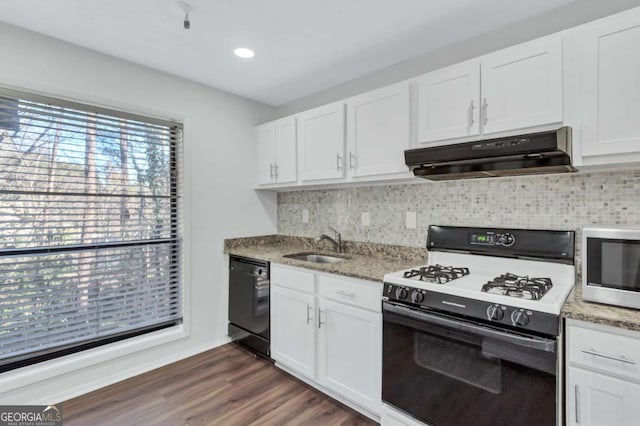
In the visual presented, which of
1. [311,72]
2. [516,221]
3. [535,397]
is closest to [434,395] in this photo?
[535,397]

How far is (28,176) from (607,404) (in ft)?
10.4

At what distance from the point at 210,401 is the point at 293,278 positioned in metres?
0.97

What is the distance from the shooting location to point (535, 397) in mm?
1288

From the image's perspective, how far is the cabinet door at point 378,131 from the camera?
6.81ft

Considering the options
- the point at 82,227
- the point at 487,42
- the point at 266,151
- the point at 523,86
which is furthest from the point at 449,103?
the point at 82,227

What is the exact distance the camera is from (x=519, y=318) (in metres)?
1.31

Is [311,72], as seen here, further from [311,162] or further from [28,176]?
[28,176]

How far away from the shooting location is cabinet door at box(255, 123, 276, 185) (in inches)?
121

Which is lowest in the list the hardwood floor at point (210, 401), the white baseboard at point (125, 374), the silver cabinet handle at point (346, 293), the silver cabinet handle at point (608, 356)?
the hardwood floor at point (210, 401)

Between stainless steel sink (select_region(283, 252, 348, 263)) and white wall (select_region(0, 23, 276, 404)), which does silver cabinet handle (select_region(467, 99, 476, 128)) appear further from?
white wall (select_region(0, 23, 276, 404))

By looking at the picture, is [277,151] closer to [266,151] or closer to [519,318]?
[266,151]

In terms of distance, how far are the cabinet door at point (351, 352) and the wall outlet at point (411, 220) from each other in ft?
2.69

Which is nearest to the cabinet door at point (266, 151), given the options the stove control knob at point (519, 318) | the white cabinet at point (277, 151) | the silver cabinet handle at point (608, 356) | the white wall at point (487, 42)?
the white cabinet at point (277, 151)

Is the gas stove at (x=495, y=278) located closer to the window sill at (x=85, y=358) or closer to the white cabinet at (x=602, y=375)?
the white cabinet at (x=602, y=375)
